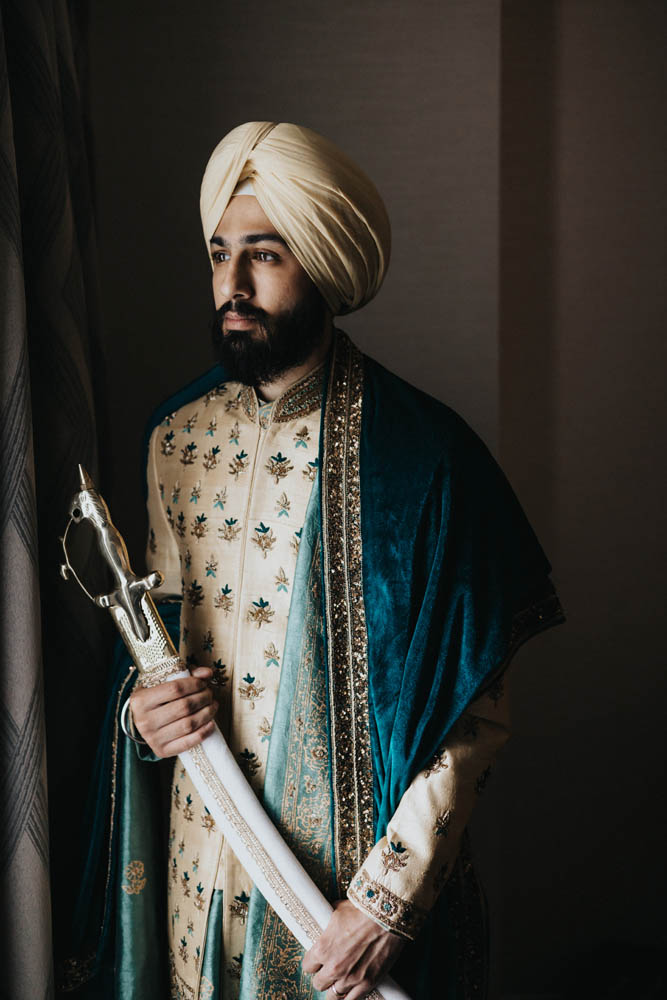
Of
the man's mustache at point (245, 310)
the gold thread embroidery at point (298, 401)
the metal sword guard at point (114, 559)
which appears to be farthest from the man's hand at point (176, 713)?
the man's mustache at point (245, 310)

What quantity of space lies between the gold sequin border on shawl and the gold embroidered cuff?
0.06 metres

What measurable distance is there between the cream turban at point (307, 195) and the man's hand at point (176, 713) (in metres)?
0.58

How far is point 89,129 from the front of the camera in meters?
1.57

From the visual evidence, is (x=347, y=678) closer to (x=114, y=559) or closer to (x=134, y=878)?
(x=114, y=559)

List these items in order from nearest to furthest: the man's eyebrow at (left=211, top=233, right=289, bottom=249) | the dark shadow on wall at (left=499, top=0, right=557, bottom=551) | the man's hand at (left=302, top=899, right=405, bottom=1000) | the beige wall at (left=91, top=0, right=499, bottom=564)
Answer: the man's hand at (left=302, top=899, right=405, bottom=1000) < the man's eyebrow at (left=211, top=233, right=289, bottom=249) < the beige wall at (left=91, top=0, right=499, bottom=564) < the dark shadow on wall at (left=499, top=0, right=557, bottom=551)

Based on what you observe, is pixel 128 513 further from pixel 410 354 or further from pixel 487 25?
pixel 487 25

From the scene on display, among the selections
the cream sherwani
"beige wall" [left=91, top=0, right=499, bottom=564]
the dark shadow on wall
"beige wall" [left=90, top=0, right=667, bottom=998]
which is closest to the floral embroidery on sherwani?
the cream sherwani

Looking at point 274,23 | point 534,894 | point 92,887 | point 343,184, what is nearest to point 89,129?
point 274,23

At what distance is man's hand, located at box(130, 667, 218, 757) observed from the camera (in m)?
1.16

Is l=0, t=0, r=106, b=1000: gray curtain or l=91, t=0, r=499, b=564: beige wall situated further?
l=91, t=0, r=499, b=564: beige wall

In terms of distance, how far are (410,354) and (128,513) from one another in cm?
68

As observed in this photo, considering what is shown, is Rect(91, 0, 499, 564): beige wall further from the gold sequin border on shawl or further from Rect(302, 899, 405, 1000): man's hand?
Rect(302, 899, 405, 1000): man's hand

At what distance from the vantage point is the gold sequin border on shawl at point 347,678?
3.78ft

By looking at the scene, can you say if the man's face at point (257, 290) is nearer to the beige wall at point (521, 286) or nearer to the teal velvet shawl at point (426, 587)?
the teal velvet shawl at point (426, 587)
